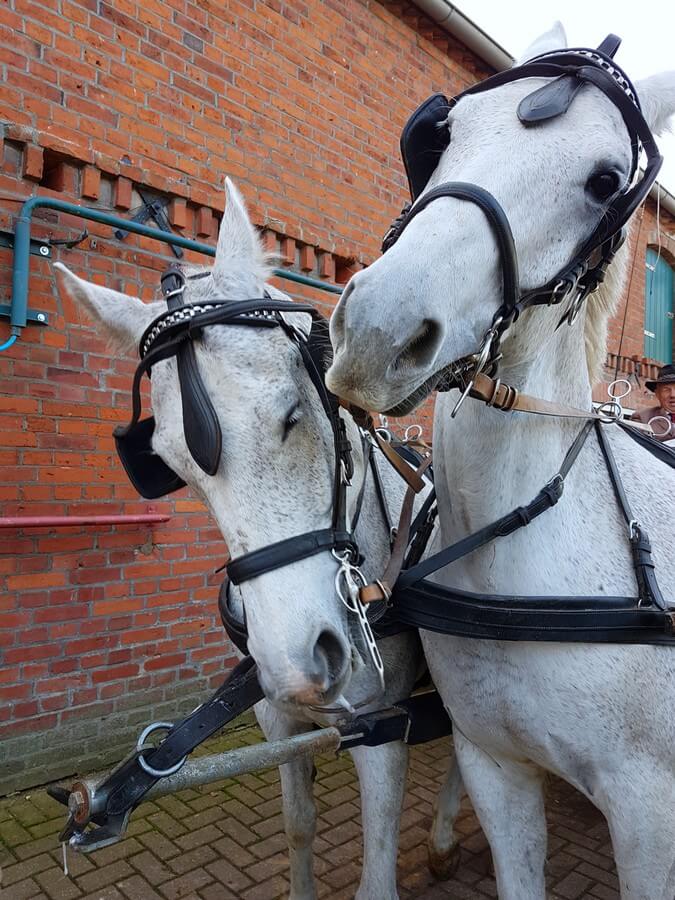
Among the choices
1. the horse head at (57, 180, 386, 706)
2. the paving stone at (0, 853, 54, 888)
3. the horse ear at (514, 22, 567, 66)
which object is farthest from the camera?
the paving stone at (0, 853, 54, 888)

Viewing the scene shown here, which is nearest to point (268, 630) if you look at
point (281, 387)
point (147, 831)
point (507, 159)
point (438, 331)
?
point (281, 387)

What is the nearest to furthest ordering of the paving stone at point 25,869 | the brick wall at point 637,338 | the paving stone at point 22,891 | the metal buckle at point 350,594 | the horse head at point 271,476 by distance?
the horse head at point 271,476
the metal buckle at point 350,594
the paving stone at point 22,891
the paving stone at point 25,869
the brick wall at point 637,338

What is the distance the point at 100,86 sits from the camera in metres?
3.33

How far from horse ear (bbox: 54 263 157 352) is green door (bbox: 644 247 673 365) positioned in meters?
8.69

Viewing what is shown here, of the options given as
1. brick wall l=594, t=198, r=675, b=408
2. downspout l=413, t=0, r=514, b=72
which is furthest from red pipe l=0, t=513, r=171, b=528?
brick wall l=594, t=198, r=675, b=408

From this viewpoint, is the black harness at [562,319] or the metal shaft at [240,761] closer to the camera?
the black harness at [562,319]

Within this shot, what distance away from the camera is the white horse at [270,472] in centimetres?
127

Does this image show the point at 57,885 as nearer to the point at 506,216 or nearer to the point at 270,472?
the point at 270,472

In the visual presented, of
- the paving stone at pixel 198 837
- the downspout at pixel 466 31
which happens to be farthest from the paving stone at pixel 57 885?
the downspout at pixel 466 31

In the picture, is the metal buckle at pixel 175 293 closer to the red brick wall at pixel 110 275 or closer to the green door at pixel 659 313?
the red brick wall at pixel 110 275

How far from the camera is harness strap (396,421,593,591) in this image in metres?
1.43

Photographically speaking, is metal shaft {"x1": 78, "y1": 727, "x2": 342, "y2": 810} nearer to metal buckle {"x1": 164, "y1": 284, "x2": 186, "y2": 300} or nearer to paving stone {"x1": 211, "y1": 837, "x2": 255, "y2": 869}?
metal buckle {"x1": 164, "y1": 284, "x2": 186, "y2": 300}

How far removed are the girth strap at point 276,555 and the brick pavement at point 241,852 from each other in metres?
1.97

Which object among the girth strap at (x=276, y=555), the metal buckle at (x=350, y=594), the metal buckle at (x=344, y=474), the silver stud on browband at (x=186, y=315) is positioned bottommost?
the metal buckle at (x=350, y=594)
